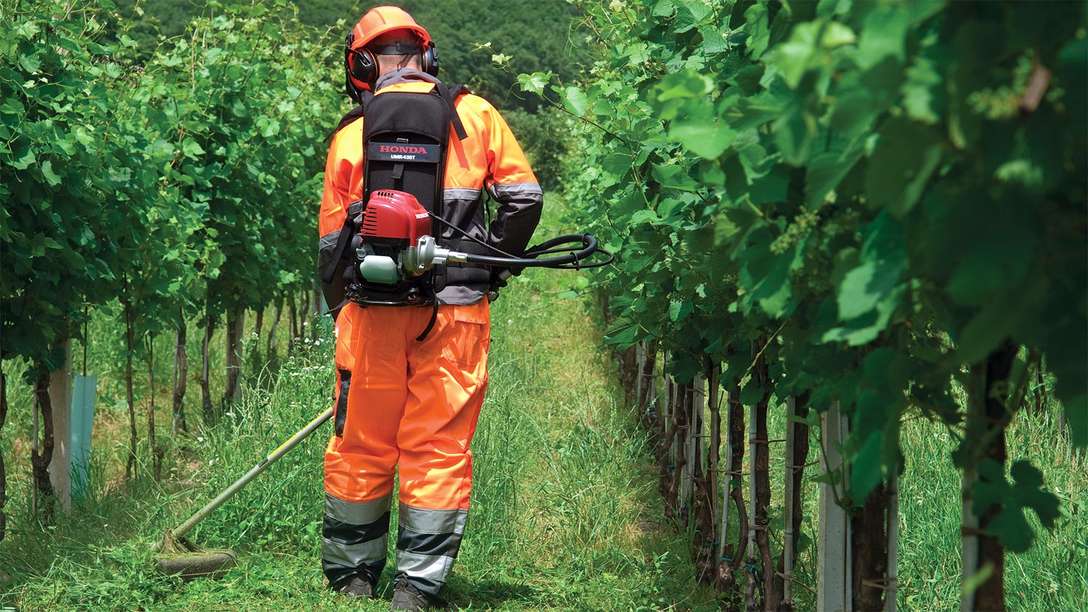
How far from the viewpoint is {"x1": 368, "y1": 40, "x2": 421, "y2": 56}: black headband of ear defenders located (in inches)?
191

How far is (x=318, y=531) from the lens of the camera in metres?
5.31

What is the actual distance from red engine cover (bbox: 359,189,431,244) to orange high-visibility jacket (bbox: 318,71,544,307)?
0.25 m

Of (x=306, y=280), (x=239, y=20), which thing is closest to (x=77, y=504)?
(x=239, y=20)

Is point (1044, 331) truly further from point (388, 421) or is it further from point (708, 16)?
point (388, 421)

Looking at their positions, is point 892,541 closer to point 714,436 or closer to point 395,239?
point 714,436

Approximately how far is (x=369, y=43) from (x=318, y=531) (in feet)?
6.54

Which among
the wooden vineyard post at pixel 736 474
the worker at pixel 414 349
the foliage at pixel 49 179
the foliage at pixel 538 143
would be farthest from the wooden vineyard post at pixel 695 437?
the foliage at pixel 538 143

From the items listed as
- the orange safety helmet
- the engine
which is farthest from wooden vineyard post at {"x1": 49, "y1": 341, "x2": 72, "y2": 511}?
the engine

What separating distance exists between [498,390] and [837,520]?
15.1 ft

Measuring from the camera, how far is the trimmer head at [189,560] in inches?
185

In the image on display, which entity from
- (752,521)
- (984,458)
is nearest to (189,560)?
(752,521)

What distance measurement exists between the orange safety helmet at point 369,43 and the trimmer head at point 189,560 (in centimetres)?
181

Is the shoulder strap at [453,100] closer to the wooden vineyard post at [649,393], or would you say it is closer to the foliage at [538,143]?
the wooden vineyard post at [649,393]

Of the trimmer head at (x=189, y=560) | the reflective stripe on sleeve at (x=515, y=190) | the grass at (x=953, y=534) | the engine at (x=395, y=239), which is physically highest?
the reflective stripe on sleeve at (x=515, y=190)
